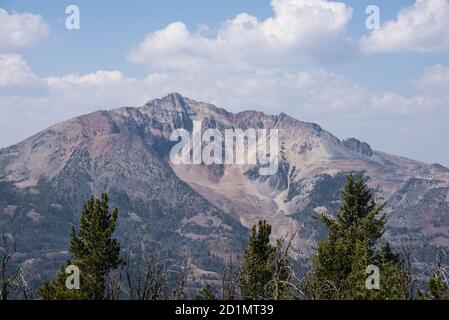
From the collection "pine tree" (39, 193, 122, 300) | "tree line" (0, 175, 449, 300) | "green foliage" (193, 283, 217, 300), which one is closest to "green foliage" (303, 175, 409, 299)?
"tree line" (0, 175, 449, 300)

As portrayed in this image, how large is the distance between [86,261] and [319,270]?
19394 millimetres

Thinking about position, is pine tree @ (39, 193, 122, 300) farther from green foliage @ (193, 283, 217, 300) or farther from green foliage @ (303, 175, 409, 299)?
green foliage @ (303, 175, 409, 299)

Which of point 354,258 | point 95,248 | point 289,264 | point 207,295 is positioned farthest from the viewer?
point 95,248

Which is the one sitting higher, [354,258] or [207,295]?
[354,258]

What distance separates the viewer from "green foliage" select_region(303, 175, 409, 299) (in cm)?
2392

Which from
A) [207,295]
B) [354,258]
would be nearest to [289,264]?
[354,258]

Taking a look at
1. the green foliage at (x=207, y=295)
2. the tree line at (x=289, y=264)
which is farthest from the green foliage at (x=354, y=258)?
the green foliage at (x=207, y=295)

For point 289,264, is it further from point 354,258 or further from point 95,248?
point 95,248

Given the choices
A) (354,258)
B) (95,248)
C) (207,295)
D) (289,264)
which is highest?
(354,258)

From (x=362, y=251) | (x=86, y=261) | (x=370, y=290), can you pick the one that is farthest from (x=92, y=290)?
(x=370, y=290)

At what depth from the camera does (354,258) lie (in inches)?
1428

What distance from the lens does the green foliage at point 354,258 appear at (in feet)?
78.5

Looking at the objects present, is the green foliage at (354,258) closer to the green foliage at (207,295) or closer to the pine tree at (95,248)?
the green foliage at (207,295)
